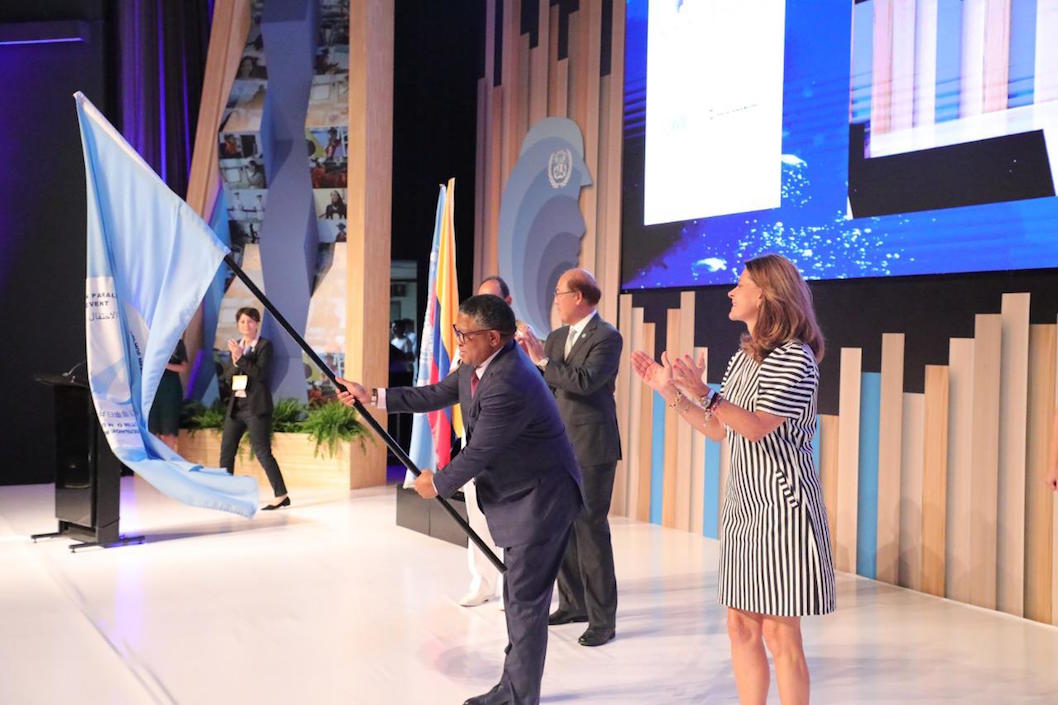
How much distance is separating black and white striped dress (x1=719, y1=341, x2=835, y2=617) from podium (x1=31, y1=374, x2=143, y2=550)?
4622 millimetres

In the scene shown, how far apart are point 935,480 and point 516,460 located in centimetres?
312

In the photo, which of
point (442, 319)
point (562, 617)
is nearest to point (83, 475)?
point (442, 319)

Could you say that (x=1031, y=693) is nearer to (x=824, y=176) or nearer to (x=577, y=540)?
(x=577, y=540)

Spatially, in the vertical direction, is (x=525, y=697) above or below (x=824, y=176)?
below

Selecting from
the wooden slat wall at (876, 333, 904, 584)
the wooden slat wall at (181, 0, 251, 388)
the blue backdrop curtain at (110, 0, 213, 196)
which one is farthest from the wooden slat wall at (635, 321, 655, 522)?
the blue backdrop curtain at (110, 0, 213, 196)

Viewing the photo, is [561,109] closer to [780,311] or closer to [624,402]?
[624,402]

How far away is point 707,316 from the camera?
22.4 ft

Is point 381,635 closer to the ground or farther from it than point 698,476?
closer to the ground

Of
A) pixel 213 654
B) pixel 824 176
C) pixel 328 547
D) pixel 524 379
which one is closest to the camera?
pixel 524 379

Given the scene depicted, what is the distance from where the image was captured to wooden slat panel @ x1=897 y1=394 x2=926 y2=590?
5355 millimetres

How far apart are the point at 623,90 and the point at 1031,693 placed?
523 cm

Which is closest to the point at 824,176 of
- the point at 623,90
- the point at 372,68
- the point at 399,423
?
the point at 623,90

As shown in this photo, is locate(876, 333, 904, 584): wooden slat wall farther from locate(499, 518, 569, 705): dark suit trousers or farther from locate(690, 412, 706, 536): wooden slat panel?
locate(499, 518, 569, 705): dark suit trousers

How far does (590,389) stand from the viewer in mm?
4074
